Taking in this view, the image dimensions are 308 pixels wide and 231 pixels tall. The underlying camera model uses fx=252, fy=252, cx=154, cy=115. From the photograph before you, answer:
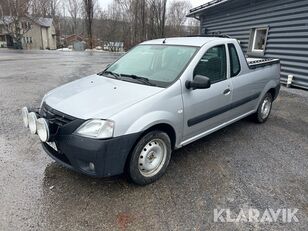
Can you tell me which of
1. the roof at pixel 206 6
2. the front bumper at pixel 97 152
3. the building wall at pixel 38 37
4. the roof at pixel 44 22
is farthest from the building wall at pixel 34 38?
the front bumper at pixel 97 152

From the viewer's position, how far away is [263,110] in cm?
503

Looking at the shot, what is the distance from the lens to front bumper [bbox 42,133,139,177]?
8.04 ft

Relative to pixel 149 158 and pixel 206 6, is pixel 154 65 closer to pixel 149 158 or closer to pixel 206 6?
pixel 149 158

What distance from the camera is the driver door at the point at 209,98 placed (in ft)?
10.5

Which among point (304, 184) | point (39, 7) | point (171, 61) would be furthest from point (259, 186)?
point (39, 7)

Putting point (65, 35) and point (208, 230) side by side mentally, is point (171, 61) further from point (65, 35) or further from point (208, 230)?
point (65, 35)

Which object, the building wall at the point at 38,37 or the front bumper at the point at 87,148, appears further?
the building wall at the point at 38,37

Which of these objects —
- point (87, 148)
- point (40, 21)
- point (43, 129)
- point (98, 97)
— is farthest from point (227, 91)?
point (40, 21)

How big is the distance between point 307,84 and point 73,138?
762cm

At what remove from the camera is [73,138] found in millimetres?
2516

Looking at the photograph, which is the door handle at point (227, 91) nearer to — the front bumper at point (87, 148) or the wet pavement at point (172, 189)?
the wet pavement at point (172, 189)

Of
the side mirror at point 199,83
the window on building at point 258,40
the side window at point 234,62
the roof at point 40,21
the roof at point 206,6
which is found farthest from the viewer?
the roof at point 40,21

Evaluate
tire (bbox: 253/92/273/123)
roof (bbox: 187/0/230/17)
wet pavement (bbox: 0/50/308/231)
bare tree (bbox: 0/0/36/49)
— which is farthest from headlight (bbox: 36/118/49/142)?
bare tree (bbox: 0/0/36/49)

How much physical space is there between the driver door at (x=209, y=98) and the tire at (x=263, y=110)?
1.24 metres
